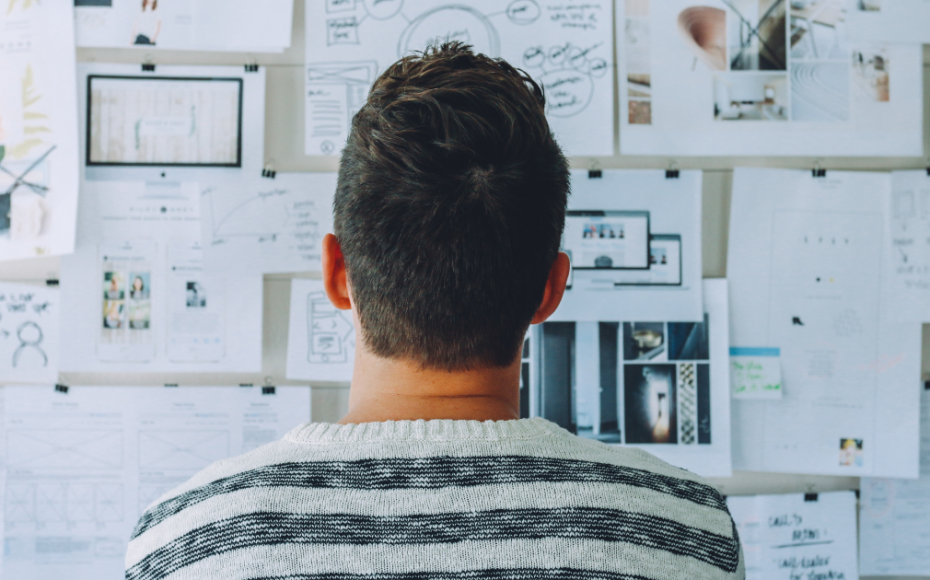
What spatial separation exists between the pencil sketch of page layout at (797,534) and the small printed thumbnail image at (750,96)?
2.12 feet

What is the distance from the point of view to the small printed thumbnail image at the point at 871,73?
1029 millimetres

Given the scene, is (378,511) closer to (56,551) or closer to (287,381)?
A: (287,381)

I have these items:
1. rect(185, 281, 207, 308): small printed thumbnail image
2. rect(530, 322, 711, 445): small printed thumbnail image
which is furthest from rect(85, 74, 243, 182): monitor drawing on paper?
rect(530, 322, 711, 445): small printed thumbnail image

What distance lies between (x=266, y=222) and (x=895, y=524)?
1.19 metres

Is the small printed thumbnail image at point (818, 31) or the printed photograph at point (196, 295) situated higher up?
the small printed thumbnail image at point (818, 31)

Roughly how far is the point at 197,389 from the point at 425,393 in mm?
645

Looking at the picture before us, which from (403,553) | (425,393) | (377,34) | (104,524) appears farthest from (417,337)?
(104,524)

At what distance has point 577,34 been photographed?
3.33 feet

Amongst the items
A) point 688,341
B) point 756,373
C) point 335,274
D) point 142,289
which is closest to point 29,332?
point 142,289

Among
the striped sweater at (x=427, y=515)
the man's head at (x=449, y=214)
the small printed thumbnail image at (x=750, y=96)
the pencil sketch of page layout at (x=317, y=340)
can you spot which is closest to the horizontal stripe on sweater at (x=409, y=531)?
the striped sweater at (x=427, y=515)

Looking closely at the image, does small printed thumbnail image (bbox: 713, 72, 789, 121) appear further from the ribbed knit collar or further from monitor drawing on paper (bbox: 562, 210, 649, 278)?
the ribbed knit collar

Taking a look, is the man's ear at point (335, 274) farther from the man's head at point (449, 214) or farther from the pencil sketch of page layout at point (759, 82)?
the pencil sketch of page layout at point (759, 82)

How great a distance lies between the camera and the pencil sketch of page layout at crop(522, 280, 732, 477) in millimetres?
1017

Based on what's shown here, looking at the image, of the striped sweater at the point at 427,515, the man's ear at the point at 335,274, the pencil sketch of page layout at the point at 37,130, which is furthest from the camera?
the pencil sketch of page layout at the point at 37,130
